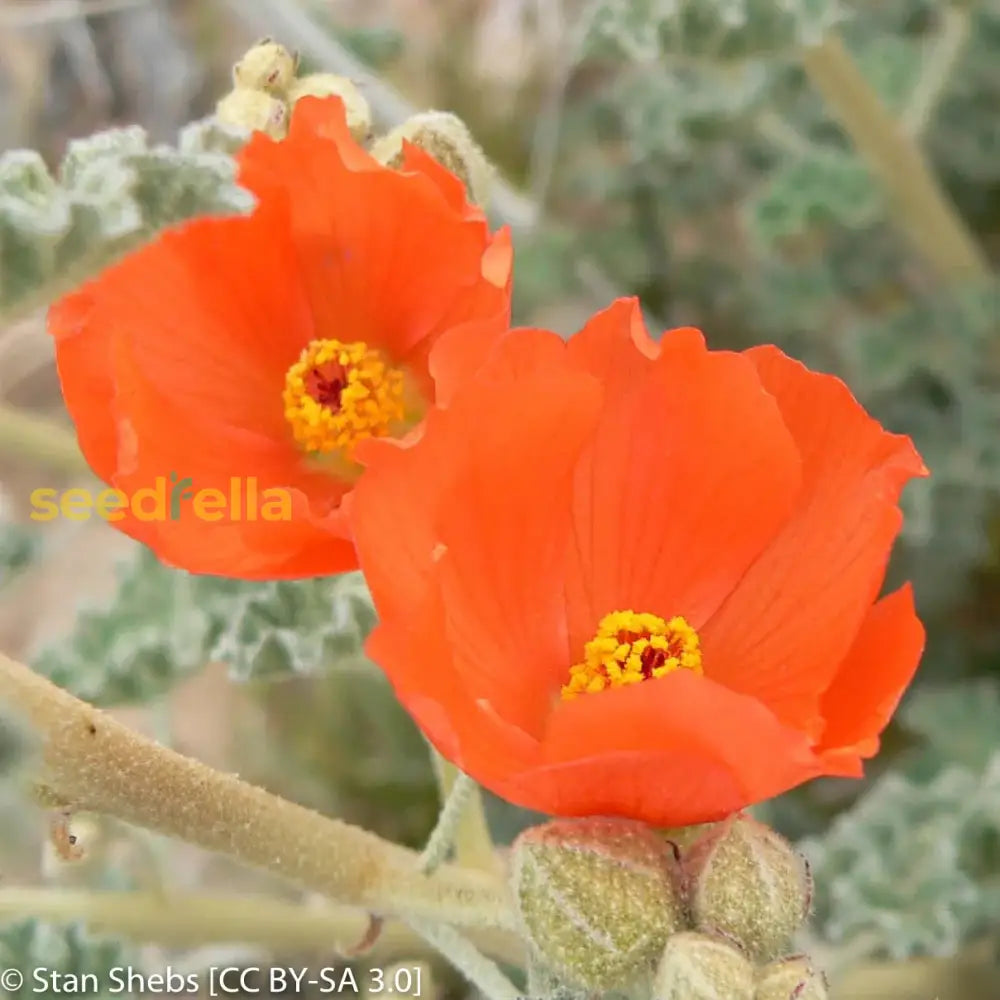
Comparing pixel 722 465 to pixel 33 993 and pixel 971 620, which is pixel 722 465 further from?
A: pixel 971 620

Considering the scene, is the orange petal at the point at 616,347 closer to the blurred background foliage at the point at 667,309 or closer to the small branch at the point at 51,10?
the blurred background foliage at the point at 667,309

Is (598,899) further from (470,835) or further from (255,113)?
(255,113)

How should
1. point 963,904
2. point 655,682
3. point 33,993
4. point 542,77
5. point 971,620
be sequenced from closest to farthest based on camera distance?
1. point 655,682
2. point 33,993
3. point 963,904
4. point 971,620
5. point 542,77

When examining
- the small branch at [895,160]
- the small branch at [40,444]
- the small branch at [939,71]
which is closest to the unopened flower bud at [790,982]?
the small branch at [40,444]

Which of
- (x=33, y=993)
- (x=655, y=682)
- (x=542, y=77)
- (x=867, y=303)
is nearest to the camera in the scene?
(x=655, y=682)

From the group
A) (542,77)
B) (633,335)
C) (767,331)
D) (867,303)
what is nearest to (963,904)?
(633,335)

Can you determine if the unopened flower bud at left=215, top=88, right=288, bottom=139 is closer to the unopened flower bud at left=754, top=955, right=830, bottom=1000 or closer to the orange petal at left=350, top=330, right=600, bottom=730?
the orange petal at left=350, top=330, right=600, bottom=730

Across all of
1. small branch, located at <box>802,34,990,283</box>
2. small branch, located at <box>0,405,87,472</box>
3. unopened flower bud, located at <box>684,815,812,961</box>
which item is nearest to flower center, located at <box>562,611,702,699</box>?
unopened flower bud, located at <box>684,815,812,961</box>
